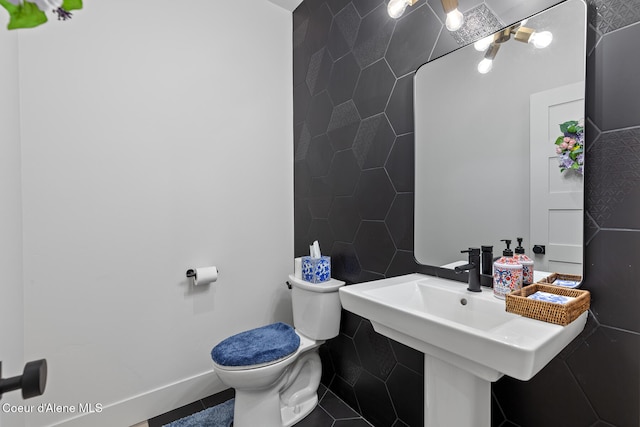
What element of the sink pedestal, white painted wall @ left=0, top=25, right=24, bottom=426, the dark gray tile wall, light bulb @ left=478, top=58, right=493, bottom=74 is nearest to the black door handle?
white painted wall @ left=0, top=25, right=24, bottom=426

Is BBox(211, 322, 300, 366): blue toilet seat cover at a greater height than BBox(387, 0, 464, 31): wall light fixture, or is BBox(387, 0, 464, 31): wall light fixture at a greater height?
BBox(387, 0, 464, 31): wall light fixture

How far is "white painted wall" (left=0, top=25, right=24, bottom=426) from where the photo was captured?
3.21 ft

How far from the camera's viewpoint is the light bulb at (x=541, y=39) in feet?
3.30

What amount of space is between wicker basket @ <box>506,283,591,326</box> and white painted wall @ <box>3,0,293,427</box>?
158cm

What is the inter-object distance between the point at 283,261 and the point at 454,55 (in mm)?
1628

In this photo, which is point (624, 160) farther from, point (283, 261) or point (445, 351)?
point (283, 261)

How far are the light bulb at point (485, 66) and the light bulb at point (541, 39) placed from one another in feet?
0.45

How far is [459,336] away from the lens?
0.77 m

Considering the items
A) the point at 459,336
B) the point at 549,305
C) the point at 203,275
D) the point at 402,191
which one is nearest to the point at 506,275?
the point at 549,305

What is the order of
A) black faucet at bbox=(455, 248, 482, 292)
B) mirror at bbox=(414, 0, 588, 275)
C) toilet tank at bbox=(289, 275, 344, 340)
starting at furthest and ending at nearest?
toilet tank at bbox=(289, 275, 344, 340)
black faucet at bbox=(455, 248, 482, 292)
mirror at bbox=(414, 0, 588, 275)

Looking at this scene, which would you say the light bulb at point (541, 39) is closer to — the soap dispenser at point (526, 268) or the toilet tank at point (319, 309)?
the soap dispenser at point (526, 268)

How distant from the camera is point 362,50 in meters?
1.69

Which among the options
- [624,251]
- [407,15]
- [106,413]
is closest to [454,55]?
[407,15]

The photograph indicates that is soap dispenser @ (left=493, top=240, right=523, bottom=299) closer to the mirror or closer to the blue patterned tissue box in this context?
the mirror
